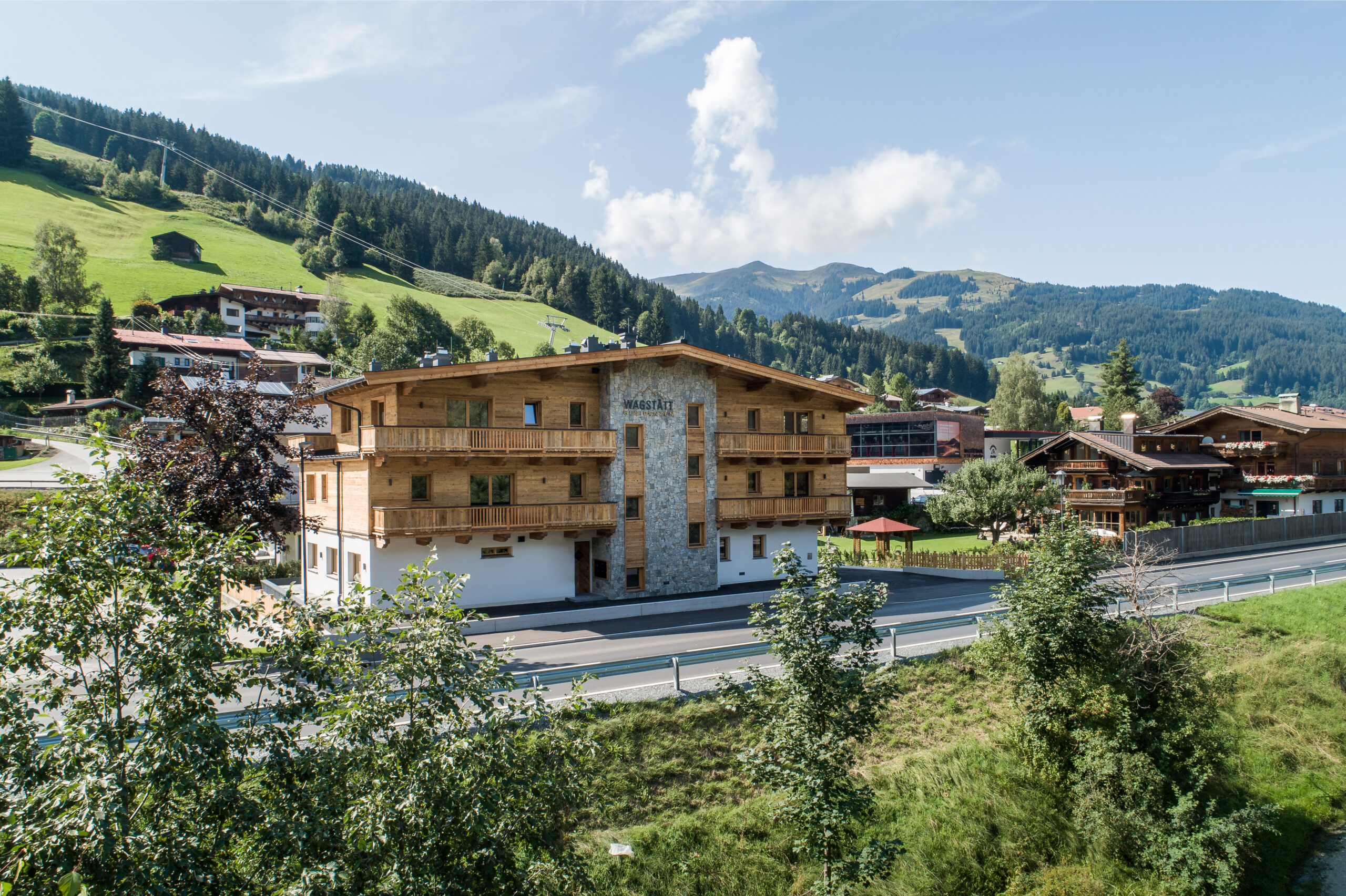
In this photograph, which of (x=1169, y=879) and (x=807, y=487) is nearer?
(x=1169, y=879)

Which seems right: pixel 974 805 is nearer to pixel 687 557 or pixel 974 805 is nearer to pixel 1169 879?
pixel 1169 879

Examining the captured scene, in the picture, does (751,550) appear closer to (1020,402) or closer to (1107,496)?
(1107,496)

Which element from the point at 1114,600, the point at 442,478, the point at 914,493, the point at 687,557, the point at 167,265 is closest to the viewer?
the point at 1114,600

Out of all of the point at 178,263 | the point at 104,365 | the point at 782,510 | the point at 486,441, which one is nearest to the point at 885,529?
the point at 782,510

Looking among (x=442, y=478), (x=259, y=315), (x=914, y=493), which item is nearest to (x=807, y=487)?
(x=442, y=478)

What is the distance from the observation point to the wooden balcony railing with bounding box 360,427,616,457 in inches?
1144

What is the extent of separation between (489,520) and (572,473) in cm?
456

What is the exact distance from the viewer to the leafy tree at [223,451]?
23.5m

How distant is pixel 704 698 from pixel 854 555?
2578 cm

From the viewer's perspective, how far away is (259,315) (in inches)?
4323

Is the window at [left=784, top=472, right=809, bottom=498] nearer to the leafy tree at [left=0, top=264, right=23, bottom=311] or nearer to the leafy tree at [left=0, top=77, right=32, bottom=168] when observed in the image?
the leafy tree at [left=0, top=264, right=23, bottom=311]

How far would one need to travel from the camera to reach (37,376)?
74.8 metres

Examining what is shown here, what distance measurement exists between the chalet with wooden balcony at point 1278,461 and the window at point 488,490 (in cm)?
5026

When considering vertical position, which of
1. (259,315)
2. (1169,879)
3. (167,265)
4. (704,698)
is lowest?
(1169,879)
